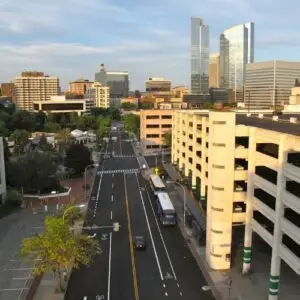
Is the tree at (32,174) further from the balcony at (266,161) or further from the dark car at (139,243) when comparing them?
the balcony at (266,161)

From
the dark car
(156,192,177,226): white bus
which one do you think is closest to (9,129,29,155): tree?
(156,192,177,226): white bus

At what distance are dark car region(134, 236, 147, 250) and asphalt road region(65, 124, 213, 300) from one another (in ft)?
2.56

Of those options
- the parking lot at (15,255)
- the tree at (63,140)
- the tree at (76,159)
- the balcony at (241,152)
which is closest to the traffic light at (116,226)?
the parking lot at (15,255)

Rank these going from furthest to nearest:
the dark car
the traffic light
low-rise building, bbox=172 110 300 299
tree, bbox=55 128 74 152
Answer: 1. tree, bbox=55 128 74 152
2. the traffic light
3. the dark car
4. low-rise building, bbox=172 110 300 299

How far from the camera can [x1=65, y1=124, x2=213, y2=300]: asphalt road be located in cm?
3806

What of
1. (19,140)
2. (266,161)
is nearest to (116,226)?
(266,161)

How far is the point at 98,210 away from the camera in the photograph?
66375mm

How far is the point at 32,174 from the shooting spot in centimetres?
7406

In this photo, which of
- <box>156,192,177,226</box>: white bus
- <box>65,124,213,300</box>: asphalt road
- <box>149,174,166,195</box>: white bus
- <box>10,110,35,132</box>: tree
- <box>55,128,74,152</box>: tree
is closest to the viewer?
<box>65,124,213,300</box>: asphalt road

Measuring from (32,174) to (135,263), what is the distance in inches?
1437

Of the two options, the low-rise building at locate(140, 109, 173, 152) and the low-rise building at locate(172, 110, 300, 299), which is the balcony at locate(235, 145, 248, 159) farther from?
the low-rise building at locate(140, 109, 173, 152)

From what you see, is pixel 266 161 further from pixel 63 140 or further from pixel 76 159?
pixel 63 140

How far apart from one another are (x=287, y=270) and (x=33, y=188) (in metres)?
49.6

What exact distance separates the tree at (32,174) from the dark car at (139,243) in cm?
3098
